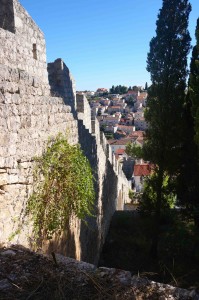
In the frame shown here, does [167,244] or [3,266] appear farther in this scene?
[167,244]

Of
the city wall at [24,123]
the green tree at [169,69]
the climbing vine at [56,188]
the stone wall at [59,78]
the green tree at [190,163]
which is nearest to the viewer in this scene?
the city wall at [24,123]

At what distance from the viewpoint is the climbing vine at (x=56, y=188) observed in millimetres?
4234

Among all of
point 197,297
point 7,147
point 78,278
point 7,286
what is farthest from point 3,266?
point 197,297

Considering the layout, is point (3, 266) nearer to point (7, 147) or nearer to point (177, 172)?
point (7, 147)

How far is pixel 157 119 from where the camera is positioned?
35.3 ft

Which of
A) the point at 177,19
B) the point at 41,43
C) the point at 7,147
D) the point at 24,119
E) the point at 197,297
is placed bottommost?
the point at 197,297

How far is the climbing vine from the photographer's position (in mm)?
4234

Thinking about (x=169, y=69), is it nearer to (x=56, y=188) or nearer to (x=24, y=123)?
(x=56, y=188)

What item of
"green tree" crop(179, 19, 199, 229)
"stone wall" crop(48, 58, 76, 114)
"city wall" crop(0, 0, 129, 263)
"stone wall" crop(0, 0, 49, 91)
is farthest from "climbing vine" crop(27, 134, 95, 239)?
"green tree" crop(179, 19, 199, 229)

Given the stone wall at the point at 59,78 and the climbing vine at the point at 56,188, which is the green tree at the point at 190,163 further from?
the climbing vine at the point at 56,188

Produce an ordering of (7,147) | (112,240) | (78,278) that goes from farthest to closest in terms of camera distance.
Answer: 1. (112,240)
2. (7,147)
3. (78,278)

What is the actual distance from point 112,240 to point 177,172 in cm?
351

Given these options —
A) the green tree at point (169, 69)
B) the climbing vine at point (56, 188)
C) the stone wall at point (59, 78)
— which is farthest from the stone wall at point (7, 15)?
the green tree at point (169, 69)

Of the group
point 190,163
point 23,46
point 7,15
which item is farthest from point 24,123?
point 190,163
